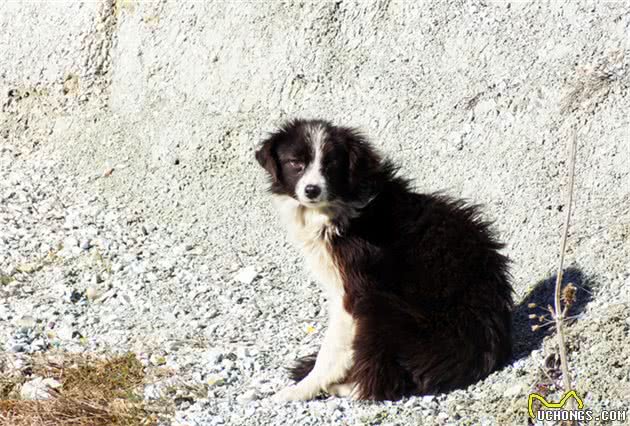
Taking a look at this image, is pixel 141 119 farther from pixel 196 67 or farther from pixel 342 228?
pixel 342 228

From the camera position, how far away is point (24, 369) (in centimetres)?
678

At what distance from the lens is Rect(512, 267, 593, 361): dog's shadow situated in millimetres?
6000

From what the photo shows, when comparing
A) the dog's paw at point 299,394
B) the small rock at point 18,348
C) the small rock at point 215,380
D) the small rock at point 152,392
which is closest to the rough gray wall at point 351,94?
the dog's paw at point 299,394

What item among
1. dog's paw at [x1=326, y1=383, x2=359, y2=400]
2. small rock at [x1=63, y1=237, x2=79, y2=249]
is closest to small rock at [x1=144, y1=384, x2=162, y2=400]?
dog's paw at [x1=326, y1=383, x2=359, y2=400]

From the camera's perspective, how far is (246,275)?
8.23 metres

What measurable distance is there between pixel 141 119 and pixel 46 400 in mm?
4510

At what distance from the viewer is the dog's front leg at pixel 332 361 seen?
5.84 m

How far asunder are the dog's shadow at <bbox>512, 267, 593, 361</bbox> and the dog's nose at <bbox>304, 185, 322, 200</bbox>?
4.94ft

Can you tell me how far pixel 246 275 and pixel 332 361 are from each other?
2480 mm

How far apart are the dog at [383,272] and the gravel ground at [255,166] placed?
17 centimetres

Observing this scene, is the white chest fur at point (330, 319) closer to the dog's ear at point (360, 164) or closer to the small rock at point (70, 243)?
the dog's ear at point (360, 164)

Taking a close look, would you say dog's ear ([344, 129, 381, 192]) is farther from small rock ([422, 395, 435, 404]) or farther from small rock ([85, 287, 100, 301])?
small rock ([85, 287, 100, 301])

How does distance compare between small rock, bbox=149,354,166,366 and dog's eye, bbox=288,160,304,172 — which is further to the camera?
small rock, bbox=149,354,166,366

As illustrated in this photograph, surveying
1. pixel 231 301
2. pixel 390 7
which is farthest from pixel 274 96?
pixel 231 301
